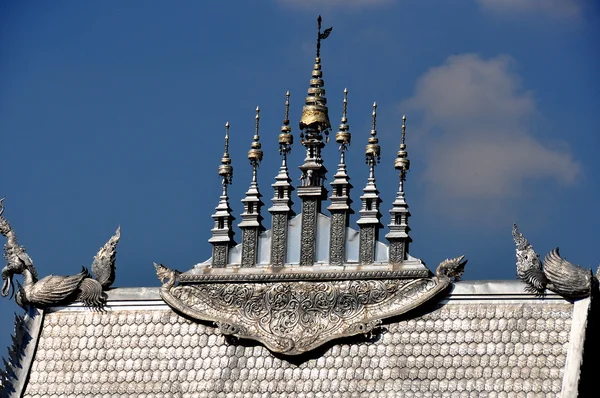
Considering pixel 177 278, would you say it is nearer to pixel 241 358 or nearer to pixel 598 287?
pixel 241 358

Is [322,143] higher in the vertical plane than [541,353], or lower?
higher

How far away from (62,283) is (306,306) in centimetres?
520

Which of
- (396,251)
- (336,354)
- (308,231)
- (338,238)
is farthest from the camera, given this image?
(308,231)

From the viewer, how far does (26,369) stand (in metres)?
42.5

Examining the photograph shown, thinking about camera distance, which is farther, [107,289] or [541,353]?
[107,289]

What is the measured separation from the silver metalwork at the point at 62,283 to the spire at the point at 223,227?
212 centimetres

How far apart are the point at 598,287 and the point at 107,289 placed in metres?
9.54

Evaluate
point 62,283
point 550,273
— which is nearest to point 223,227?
point 62,283

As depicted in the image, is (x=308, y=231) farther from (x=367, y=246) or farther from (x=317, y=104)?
(x=317, y=104)

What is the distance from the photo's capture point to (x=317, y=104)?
137 ft

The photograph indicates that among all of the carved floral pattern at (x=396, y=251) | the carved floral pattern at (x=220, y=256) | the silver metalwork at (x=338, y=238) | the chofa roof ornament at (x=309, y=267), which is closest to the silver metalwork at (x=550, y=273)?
the chofa roof ornament at (x=309, y=267)

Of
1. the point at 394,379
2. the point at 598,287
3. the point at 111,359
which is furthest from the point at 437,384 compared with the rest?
the point at 111,359

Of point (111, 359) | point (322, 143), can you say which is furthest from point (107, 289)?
point (322, 143)

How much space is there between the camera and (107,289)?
4269 centimetres
